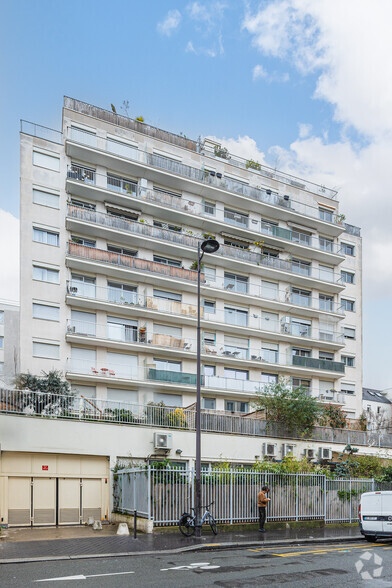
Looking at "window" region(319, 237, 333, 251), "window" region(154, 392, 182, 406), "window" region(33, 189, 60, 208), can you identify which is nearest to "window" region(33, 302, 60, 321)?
"window" region(33, 189, 60, 208)

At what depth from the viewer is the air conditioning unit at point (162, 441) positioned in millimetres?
24047

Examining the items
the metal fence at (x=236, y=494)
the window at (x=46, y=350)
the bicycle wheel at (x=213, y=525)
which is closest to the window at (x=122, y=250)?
the window at (x=46, y=350)

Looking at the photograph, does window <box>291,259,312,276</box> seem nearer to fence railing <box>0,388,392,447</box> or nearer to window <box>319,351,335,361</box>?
window <box>319,351,335,361</box>

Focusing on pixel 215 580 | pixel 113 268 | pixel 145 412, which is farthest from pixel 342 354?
pixel 215 580

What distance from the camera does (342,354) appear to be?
145 feet

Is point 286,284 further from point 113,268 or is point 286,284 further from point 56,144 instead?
point 56,144

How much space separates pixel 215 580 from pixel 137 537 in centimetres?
700

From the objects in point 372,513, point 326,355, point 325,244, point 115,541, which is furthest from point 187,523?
point 325,244

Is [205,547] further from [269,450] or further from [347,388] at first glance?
[347,388]

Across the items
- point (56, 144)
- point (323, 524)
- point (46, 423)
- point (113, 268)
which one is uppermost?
point (56, 144)

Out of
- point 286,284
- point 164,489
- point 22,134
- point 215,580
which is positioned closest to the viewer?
point 215,580

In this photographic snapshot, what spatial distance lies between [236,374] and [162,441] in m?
13.8

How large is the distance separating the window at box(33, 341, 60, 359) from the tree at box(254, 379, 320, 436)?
11188 mm

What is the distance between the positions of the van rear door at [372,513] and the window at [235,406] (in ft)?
59.9
